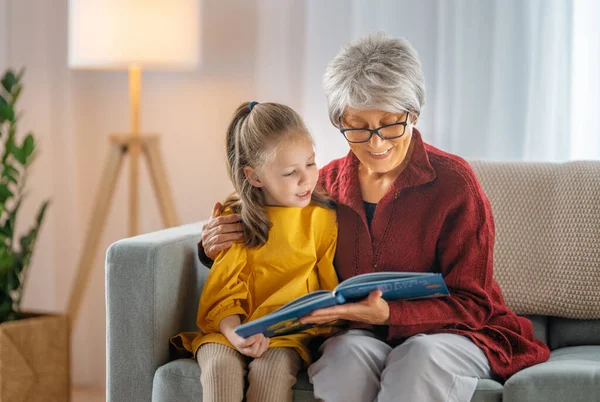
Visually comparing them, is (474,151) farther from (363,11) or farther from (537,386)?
(537,386)

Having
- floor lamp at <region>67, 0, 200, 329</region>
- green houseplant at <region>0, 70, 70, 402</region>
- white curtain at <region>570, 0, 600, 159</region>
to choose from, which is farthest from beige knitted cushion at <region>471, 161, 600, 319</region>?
green houseplant at <region>0, 70, 70, 402</region>

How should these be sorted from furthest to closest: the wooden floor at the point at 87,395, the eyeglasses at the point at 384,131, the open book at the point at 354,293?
the wooden floor at the point at 87,395
the eyeglasses at the point at 384,131
the open book at the point at 354,293

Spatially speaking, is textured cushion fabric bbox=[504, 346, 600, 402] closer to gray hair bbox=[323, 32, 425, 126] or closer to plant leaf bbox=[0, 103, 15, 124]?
gray hair bbox=[323, 32, 425, 126]

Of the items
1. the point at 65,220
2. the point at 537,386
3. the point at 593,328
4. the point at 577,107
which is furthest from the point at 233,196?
the point at 65,220

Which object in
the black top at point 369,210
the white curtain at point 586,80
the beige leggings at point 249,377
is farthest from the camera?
the white curtain at point 586,80

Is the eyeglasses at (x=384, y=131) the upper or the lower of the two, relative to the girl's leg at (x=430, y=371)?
upper

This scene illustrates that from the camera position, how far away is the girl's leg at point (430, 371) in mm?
1521

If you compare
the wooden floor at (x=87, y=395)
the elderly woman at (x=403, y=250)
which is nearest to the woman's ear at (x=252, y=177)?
the elderly woman at (x=403, y=250)

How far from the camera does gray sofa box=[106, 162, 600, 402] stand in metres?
1.64

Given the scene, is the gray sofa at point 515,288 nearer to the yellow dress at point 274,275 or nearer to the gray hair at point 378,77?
the yellow dress at point 274,275

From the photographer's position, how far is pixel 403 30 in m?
2.59

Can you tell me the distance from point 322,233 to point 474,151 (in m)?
0.89

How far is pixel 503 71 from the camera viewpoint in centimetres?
249

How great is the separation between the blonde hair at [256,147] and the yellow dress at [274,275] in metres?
0.03
